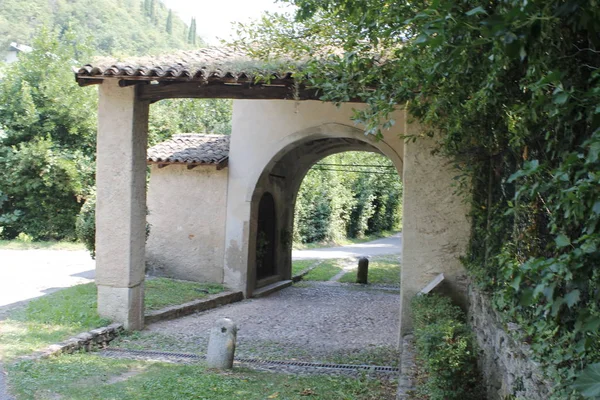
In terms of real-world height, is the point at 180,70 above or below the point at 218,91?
above

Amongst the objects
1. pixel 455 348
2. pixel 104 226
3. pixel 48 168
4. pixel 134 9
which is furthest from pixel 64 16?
pixel 455 348

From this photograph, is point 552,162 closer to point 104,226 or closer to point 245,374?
point 245,374

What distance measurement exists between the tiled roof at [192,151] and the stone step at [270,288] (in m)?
3.04

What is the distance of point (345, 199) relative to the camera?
1094 inches

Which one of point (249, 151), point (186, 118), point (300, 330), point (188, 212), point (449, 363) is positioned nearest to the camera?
point (449, 363)

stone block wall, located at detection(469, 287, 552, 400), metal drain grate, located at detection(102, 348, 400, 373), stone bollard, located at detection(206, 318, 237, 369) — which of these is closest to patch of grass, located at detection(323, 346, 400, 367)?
metal drain grate, located at detection(102, 348, 400, 373)

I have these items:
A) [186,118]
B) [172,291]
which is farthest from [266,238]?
[186,118]

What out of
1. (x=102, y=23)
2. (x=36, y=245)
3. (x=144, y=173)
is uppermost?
(x=102, y=23)

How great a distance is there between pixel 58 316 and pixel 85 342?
104 centimetres

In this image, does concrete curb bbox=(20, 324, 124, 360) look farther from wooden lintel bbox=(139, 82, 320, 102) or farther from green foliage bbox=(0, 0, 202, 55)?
green foliage bbox=(0, 0, 202, 55)

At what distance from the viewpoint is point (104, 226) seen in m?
8.51

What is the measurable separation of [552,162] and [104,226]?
6.68 m

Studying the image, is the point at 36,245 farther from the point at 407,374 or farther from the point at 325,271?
the point at 407,374

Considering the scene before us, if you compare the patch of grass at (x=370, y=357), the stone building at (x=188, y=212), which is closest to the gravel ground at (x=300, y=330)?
the patch of grass at (x=370, y=357)
